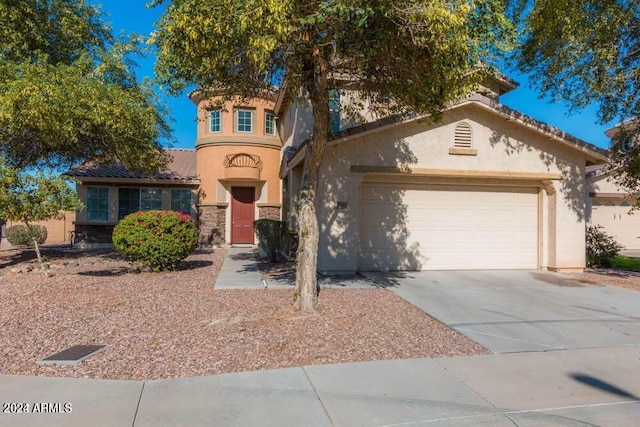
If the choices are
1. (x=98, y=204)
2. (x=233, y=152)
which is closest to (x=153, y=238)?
(x=233, y=152)

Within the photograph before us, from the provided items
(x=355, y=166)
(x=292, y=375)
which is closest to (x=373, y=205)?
(x=355, y=166)

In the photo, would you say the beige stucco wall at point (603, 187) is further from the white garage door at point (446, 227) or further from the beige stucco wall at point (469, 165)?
the white garage door at point (446, 227)

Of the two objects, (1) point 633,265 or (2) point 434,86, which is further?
(1) point 633,265

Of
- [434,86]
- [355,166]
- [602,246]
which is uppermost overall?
[434,86]

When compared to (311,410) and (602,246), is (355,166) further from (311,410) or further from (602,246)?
(602,246)

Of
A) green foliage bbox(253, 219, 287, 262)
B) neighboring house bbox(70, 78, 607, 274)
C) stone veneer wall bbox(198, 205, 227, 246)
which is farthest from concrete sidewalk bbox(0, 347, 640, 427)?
stone veneer wall bbox(198, 205, 227, 246)

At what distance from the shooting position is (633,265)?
15.6 meters

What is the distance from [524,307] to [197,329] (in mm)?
5782

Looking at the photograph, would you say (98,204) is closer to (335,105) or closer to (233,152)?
(233,152)

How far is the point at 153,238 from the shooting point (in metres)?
11.1

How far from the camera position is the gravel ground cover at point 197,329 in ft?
16.9

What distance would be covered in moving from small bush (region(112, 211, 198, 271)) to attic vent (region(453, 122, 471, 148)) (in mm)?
7465

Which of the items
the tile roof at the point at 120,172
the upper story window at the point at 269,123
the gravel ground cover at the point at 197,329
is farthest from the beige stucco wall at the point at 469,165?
the tile roof at the point at 120,172

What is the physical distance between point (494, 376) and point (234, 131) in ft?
53.6
